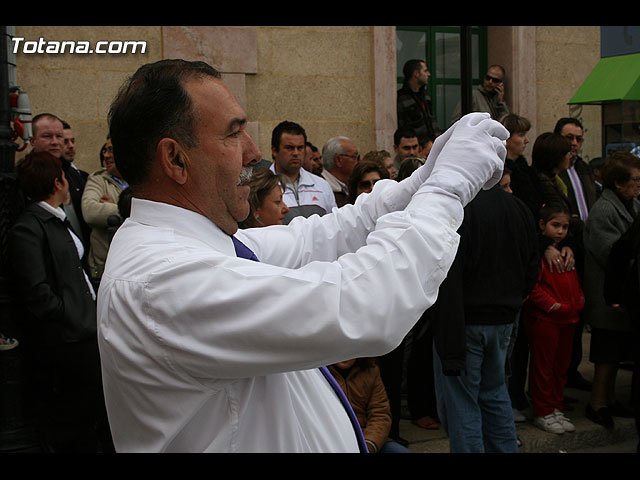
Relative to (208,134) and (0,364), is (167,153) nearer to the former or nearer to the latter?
(208,134)

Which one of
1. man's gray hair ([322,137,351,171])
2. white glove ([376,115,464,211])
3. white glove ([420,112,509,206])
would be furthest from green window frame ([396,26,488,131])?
white glove ([420,112,509,206])

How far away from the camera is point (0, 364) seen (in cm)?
401

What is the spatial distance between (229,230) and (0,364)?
293 centimetres

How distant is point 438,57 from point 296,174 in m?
4.97

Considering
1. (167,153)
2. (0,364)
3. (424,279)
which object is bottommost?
(0,364)

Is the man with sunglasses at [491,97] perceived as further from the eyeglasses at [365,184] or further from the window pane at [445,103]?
the eyeglasses at [365,184]

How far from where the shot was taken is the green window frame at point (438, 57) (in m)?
9.77

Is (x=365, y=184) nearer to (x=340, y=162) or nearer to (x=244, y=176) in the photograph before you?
(x=340, y=162)

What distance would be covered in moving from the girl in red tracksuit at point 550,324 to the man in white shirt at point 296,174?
5.78 ft

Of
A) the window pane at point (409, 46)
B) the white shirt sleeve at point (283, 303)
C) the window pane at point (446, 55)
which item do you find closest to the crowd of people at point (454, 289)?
the white shirt sleeve at point (283, 303)

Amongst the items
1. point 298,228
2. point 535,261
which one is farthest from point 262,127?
point 298,228

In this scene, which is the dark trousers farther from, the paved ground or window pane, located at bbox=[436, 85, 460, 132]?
window pane, located at bbox=[436, 85, 460, 132]

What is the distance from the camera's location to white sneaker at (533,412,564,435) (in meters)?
5.25

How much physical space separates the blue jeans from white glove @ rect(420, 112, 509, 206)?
2649 millimetres
